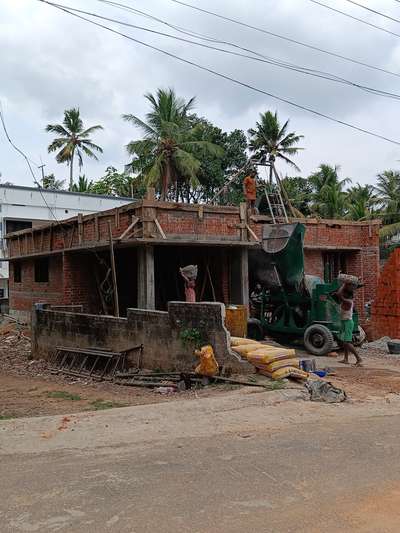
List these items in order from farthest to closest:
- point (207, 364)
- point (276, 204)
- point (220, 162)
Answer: point (220, 162), point (276, 204), point (207, 364)

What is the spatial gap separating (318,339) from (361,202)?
25201 mm

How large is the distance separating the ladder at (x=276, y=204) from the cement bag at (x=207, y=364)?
723 cm

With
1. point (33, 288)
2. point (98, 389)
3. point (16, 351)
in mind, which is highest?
point (33, 288)

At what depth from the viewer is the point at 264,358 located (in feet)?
30.9

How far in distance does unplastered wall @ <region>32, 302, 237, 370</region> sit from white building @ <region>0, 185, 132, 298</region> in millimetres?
15658

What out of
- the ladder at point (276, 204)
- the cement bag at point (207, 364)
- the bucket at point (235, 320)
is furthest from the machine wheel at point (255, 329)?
the cement bag at point (207, 364)

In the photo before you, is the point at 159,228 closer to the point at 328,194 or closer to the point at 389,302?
the point at 389,302

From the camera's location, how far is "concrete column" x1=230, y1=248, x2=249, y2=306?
15.0 meters

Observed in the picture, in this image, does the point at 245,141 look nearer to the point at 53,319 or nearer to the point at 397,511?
the point at 53,319

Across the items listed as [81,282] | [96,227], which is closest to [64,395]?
[96,227]

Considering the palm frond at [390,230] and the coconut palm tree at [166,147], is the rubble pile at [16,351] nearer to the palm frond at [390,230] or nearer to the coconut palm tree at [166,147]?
the coconut palm tree at [166,147]

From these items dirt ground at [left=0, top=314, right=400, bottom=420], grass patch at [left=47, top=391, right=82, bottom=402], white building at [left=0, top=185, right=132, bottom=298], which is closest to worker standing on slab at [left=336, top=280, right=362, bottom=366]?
dirt ground at [left=0, top=314, right=400, bottom=420]

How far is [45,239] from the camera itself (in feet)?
61.4

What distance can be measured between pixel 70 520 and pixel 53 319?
11791 millimetres
